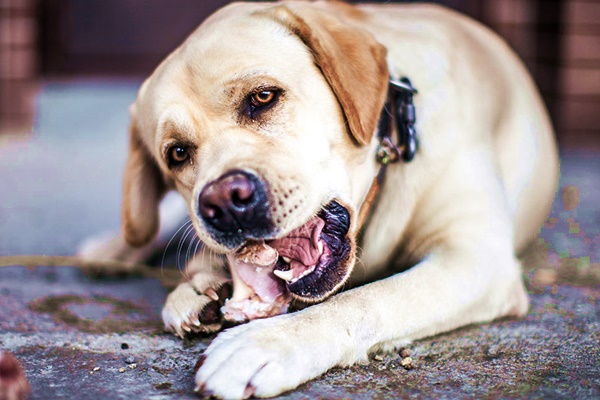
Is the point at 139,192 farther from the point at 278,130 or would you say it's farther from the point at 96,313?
the point at 278,130

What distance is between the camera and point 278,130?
2242 mm

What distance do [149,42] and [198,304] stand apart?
6.96 metres

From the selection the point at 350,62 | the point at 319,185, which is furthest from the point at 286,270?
the point at 350,62

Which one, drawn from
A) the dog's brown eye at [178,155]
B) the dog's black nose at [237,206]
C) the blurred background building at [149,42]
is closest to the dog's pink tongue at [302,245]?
the dog's black nose at [237,206]

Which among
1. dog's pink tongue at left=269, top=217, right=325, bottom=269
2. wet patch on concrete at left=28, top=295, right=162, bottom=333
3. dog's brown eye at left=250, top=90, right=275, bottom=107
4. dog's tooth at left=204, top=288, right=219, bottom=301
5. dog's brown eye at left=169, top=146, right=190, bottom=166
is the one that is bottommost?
wet patch on concrete at left=28, top=295, right=162, bottom=333

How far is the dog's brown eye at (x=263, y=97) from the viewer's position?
2.26m

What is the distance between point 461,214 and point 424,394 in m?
0.90

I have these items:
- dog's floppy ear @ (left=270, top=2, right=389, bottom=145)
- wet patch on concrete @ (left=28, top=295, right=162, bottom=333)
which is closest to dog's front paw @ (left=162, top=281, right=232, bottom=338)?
wet patch on concrete @ (left=28, top=295, right=162, bottom=333)

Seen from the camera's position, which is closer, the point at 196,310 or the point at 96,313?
the point at 196,310

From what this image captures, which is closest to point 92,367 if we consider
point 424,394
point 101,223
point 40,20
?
point 424,394

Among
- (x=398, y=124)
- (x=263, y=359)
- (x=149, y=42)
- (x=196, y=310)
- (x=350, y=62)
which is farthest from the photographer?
(x=149, y=42)

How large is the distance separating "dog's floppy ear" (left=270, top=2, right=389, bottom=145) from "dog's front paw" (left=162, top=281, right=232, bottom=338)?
70 centimetres

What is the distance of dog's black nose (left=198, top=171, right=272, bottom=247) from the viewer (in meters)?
1.96

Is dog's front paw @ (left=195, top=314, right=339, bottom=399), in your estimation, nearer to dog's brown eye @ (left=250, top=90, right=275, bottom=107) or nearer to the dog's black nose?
the dog's black nose
